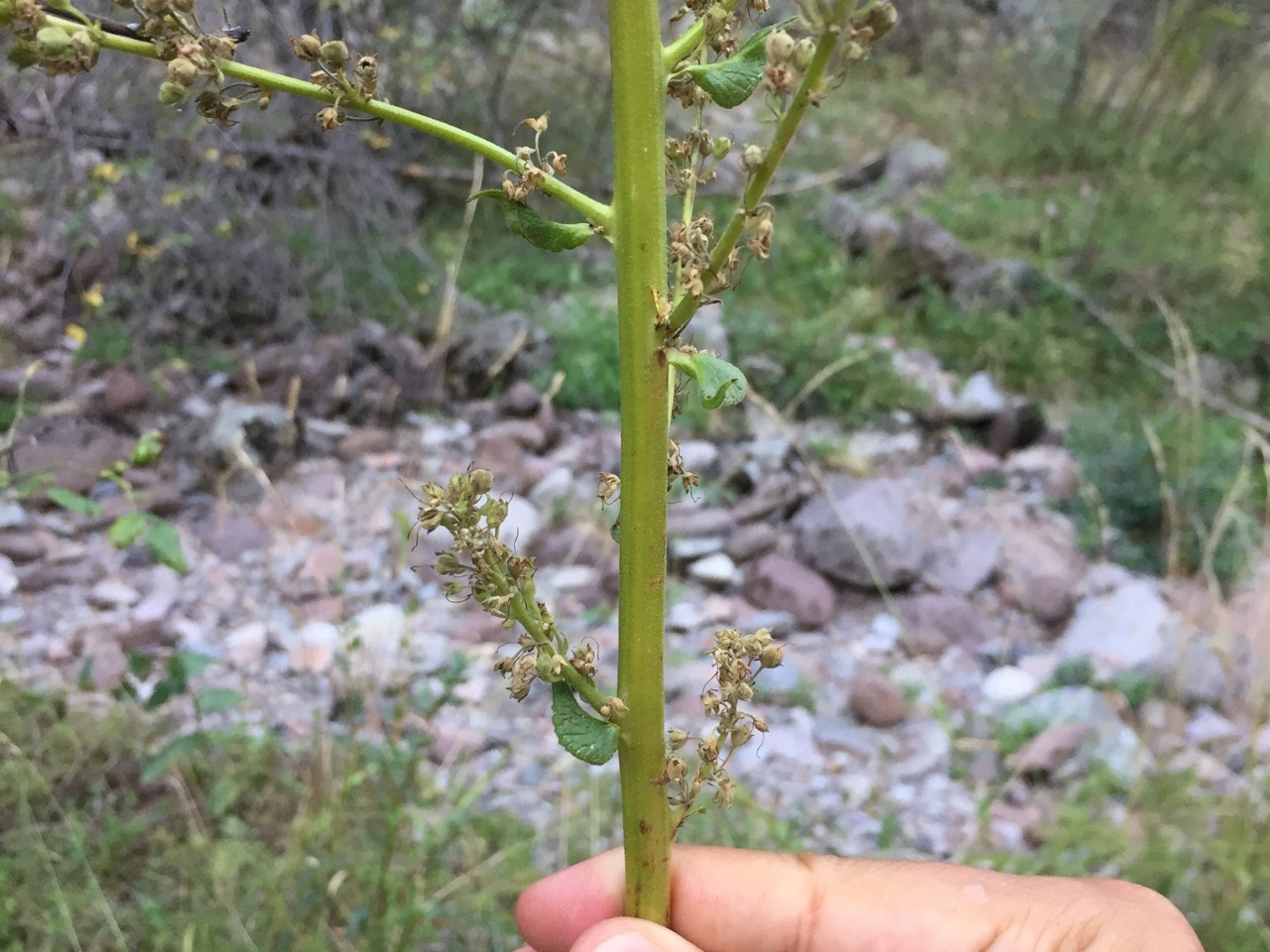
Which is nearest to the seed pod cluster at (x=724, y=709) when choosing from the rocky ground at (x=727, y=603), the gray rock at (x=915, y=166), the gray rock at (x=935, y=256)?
the rocky ground at (x=727, y=603)

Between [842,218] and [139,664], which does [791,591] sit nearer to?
[139,664]

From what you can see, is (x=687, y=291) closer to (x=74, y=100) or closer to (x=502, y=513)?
(x=502, y=513)

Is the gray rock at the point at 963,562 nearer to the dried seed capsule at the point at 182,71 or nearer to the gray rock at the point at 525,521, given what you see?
the gray rock at the point at 525,521

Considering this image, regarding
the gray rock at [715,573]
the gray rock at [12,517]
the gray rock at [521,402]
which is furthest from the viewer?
the gray rock at [521,402]

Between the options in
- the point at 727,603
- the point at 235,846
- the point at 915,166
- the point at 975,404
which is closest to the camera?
the point at 235,846

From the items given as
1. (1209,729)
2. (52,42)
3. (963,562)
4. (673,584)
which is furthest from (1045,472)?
(52,42)

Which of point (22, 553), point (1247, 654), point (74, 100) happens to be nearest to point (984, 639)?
point (1247, 654)

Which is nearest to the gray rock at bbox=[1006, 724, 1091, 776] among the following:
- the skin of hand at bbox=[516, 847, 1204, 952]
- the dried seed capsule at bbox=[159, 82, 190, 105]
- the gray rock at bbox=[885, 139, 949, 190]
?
the skin of hand at bbox=[516, 847, 1204, 952]
